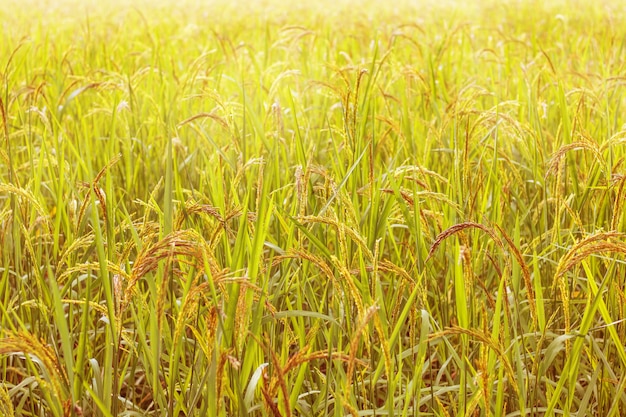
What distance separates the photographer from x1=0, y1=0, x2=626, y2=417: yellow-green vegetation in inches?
37.5

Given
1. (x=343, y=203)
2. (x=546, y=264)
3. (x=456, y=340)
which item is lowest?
(x=456, y=340)

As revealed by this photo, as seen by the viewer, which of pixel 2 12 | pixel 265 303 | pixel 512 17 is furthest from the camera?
pixel 2 12

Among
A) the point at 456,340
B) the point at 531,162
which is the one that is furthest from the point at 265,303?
the point at 531,162

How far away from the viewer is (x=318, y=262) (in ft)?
3.12

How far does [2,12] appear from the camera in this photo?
23.0 feet

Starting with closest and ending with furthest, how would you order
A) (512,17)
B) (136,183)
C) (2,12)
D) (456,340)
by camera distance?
1. (456,340)
2. (136,183)
3. (512,17)
4. (2,12)

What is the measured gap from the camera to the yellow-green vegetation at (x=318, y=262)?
953 millimetres

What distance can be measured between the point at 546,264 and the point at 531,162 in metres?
0.37

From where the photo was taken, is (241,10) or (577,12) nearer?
(577,12)

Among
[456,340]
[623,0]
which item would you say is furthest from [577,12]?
[456,340]

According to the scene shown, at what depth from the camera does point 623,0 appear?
7.34 metres

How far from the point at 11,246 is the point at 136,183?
18.3 inches

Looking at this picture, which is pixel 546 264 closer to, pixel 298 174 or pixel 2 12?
pixel 298 174

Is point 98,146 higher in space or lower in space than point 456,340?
higher
